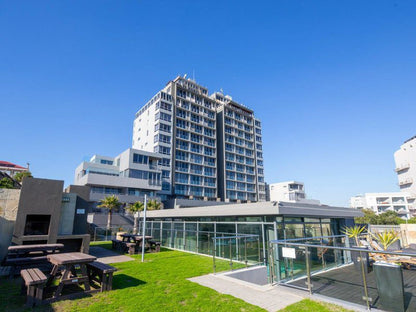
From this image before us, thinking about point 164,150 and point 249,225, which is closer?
point 249,225

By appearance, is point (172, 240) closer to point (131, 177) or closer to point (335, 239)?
point (335, 239)

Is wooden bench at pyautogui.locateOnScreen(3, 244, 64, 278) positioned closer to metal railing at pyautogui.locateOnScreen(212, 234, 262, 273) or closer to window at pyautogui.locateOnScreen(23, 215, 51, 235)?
window at pyautogui.locateOnScreen(23, 215, 51, 235)

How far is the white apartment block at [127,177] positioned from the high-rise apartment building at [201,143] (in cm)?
314

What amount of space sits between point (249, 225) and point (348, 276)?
6.09m

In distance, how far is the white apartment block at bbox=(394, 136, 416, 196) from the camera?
62.3m

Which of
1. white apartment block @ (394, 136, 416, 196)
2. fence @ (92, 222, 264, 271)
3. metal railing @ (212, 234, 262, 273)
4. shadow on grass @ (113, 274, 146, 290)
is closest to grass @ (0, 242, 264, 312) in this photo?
shadow on grass @ (113, 274, 146, 290)

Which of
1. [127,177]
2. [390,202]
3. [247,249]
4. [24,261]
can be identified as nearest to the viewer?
[24,261]

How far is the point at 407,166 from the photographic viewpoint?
63.3m

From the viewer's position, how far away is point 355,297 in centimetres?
601

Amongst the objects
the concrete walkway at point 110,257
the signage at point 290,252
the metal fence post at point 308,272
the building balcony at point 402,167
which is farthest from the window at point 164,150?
the building balcony at point 402,167

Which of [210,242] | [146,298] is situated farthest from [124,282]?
[210,242]

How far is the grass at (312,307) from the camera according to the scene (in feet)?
18.1

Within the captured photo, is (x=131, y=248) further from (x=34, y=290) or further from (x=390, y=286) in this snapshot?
(x=390, y=286)

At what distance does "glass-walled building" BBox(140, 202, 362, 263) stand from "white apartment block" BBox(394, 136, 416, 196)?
199 ft
